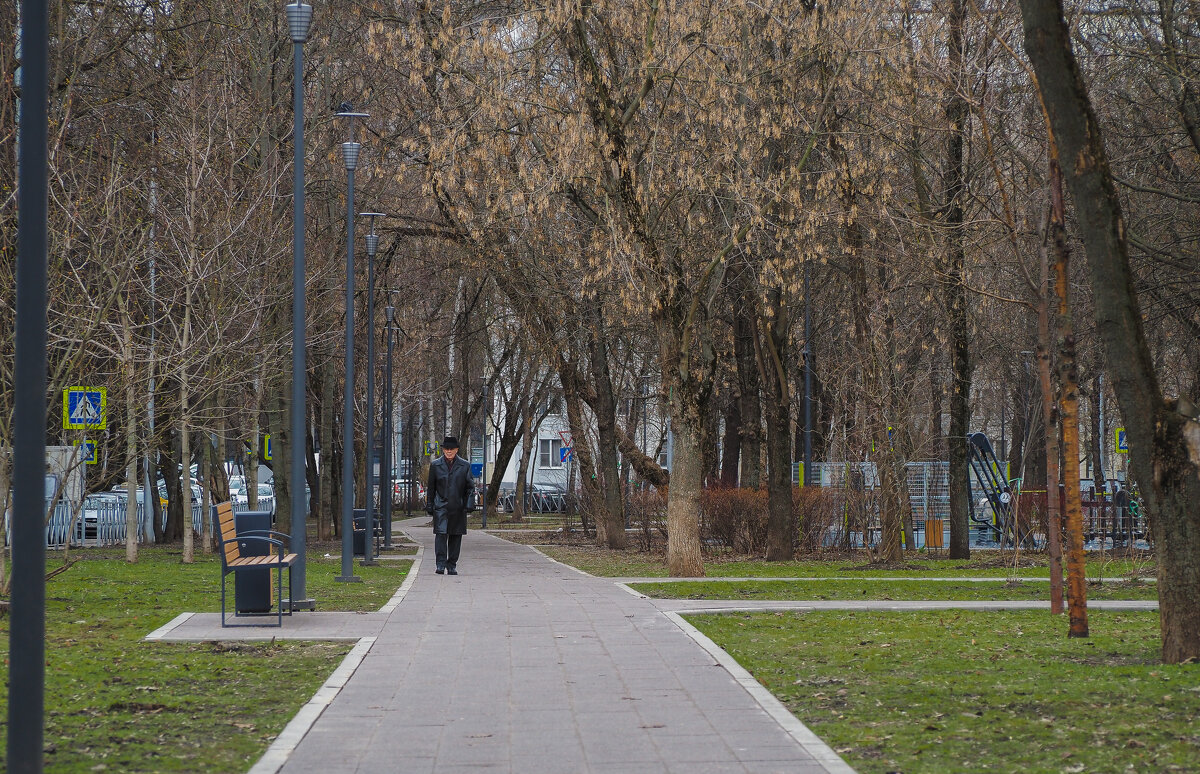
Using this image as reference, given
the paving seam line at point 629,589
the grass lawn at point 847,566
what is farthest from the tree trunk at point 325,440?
the paving seam line at point 629,589

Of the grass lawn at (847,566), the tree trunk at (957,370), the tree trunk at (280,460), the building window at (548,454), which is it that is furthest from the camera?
the building window at (548,454)

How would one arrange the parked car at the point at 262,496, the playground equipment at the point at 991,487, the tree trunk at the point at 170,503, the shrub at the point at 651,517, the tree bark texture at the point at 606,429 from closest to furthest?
1. the shrub at the point at 651,517
2. the tree bark texture at the point at 606,429
3. the playground equipment at the point at 991,487
4. the tree trunk at the point at 170,503
5. the parked car at the point at 262,496

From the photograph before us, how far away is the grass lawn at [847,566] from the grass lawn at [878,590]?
0.96 m

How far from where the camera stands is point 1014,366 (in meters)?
47.5

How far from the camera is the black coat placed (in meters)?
20.6

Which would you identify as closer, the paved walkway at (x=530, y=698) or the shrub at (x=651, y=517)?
the paved walkway at (x=530, y=698)

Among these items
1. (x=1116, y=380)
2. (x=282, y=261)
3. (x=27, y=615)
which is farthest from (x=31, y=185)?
(x=282, y=261)

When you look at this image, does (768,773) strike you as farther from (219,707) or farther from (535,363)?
(535,363)

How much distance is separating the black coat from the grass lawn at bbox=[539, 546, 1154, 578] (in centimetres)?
256

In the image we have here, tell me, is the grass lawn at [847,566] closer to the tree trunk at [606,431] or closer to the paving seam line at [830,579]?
the paving seam line at [830,579]

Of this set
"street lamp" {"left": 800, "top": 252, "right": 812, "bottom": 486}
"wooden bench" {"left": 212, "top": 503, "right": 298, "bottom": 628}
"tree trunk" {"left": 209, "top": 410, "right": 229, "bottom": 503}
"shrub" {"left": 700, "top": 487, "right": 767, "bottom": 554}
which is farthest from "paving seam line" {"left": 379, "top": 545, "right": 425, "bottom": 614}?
"street lamp" {"left": 800, "top": 252, "right": 812, "bottom": 486}

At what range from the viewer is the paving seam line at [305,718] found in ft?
22.3

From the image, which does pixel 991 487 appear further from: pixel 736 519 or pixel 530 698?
pixel 530 698

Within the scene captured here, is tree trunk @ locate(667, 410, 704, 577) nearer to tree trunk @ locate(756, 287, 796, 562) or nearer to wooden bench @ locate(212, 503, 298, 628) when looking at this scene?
tree trunk @ locate(756, 287, 796, 562)
